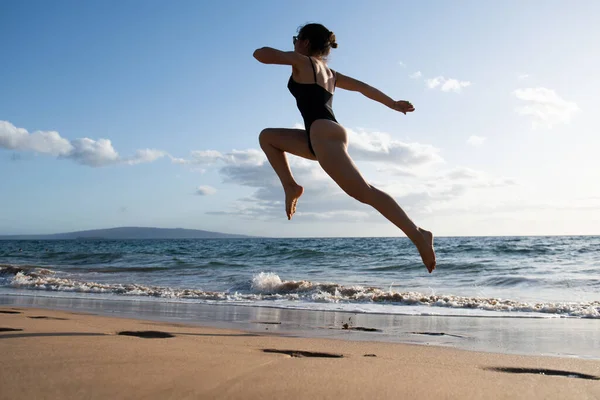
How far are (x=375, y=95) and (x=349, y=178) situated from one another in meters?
1.04

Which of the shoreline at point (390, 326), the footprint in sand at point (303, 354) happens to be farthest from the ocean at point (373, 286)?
the footprint in sand at point (303, 354)

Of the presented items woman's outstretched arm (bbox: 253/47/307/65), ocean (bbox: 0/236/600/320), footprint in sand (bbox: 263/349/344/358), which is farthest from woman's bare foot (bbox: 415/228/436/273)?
ocean (bbox: 0/236/600/320)

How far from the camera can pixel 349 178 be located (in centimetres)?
329

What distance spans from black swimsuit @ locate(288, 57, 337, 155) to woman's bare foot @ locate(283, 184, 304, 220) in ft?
1.40

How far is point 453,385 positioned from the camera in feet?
7.26

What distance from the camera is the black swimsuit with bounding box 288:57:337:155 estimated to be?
3.50 meters

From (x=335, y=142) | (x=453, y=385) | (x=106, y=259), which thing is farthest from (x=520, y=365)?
(x=106, y=259)

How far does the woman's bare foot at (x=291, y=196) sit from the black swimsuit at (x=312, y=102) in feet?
1.40

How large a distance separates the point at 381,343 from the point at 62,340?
7.00 feet

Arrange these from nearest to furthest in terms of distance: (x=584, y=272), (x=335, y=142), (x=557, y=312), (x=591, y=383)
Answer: (x=591, y=383), (x=335, y=142), (x=557, y=312), (x=584, y=272)

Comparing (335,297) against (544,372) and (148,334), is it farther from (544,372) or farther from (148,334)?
(544,372)

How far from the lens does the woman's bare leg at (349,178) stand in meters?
3.30

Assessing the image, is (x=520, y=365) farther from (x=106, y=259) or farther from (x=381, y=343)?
(x=106, y=259)

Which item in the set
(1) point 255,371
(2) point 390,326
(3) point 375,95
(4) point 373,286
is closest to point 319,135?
(3) point 375,95
